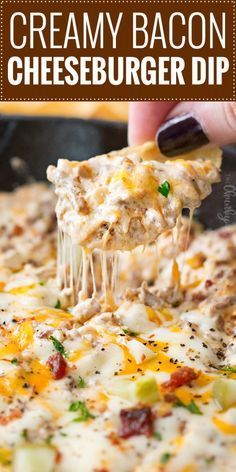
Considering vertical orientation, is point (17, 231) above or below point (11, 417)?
above

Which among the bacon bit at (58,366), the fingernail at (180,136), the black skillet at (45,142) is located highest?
the fingernail at (180,136)

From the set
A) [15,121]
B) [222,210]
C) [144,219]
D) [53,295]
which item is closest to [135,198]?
[144,219]

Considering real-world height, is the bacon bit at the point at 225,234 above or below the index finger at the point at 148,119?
below

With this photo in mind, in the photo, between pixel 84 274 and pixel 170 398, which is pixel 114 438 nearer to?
pixel 170 398

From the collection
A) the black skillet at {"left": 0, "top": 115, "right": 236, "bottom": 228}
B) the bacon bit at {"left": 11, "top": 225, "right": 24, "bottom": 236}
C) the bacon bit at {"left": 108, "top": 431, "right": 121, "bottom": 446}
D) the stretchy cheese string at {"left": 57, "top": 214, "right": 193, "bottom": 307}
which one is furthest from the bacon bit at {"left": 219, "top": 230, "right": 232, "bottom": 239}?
the bacon bit at {"left": 108, "top": 431, "right": 121, "bottom": 446}

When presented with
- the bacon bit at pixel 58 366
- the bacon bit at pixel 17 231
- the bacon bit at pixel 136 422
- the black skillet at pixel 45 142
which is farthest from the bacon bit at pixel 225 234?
the bacon bit at pixel 136 422

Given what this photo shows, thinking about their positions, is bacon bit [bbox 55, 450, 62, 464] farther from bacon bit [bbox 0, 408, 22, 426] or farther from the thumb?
the thumb

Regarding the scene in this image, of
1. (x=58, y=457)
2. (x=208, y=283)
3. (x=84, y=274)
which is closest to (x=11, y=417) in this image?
(x=58, y=457)

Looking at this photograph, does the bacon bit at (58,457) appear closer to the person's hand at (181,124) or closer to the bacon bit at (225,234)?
the person's hand at (181,124)
